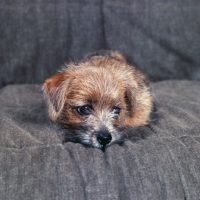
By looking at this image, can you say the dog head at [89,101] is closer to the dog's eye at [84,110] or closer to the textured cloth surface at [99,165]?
the dog's eye at [84,110]

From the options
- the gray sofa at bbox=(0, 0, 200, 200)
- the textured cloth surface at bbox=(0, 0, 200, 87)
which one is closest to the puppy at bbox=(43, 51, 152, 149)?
the gray sofa at bbox=(0, 0, 200, 200)

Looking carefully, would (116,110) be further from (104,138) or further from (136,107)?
(104,138)

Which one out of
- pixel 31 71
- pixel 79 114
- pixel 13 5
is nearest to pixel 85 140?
pixel 79 114

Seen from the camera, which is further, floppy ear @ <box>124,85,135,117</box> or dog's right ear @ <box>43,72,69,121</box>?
floppy ear @ <box>124,85,135,117</box>

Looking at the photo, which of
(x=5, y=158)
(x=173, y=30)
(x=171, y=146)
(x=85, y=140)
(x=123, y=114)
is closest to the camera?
(x=5, y=158)

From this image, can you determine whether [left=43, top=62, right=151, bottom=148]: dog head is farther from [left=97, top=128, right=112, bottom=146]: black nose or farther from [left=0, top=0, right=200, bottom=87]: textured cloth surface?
[left=0, top=0, right=200, bottom=87]: textured cloth surface

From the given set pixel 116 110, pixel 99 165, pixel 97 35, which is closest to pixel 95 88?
pixel 116 110

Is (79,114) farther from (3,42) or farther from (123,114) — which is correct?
(3,42)

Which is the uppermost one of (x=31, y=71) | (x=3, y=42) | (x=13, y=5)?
(x=13, y=5)
